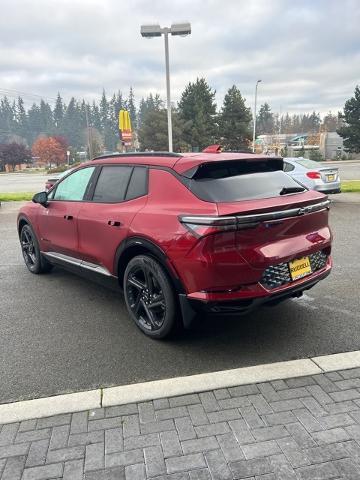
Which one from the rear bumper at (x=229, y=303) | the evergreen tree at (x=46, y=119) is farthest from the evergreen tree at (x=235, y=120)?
the evergreen tree at (x=46, y=119)

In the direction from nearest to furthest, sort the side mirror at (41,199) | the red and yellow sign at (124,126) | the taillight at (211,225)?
1. the taillight at (211,225)
2. the side mirror at (41,199)
3. the red and yellow sign at (124,126)

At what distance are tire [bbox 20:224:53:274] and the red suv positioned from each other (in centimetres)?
148

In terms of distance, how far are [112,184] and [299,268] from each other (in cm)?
207

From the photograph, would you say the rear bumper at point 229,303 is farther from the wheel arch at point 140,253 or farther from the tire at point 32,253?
the tire at point 32,253

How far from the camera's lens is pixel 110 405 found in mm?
2844

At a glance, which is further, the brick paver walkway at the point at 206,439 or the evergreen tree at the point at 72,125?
the evergreen tree at the point at 72,125

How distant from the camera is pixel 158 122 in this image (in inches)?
1918

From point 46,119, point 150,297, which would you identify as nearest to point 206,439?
point 150,297

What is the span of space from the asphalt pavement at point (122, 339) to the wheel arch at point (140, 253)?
1.75ft

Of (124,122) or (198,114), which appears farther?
(198,114)

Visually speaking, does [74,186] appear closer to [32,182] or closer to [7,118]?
[32,182]

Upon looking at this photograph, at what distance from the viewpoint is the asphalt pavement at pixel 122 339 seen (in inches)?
129

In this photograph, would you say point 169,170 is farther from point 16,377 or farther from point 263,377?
point 16,377

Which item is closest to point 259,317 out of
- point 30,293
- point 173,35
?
point 30,293
